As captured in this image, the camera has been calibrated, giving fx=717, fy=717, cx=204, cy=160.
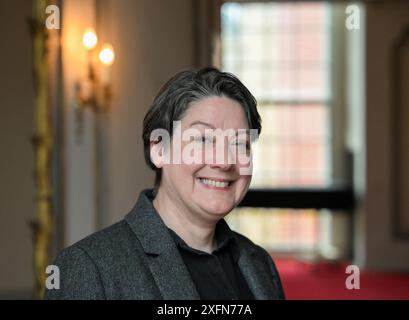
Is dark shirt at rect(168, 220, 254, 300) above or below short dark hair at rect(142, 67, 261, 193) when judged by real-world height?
below

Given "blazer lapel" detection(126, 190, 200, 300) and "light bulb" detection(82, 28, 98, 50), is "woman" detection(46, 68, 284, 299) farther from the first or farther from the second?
"light bulb" detection(82, 28, 98, 50)

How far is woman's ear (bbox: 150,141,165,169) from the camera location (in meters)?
1.04

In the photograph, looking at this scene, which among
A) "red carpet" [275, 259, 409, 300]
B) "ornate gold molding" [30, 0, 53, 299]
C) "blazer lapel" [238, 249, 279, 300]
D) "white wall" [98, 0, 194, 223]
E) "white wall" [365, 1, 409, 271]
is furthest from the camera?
"white wall" [365, 1, 409, 271]

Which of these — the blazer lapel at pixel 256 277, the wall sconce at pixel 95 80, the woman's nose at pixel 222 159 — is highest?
the wall sconce at pixel 95 80

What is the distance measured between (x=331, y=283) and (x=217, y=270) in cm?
537

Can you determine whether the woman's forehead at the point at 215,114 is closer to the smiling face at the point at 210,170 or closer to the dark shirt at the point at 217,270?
the smiling face at the point at 210,170

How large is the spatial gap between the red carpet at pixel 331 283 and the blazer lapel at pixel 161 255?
4307 mm

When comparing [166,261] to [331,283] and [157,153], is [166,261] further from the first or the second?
[331,283]

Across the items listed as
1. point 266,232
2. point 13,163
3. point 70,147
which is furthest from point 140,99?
point 266,232

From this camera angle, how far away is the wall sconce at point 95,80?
3785mm

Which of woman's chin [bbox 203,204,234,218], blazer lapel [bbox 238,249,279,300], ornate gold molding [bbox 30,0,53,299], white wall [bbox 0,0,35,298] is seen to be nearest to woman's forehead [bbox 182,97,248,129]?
woman's chin [bbox 203,204,234,218]

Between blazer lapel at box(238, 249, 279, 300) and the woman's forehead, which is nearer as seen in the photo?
the woman's forehead

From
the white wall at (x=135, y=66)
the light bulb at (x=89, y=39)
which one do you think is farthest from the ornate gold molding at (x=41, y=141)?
the white wall at (x=135, y=66)
